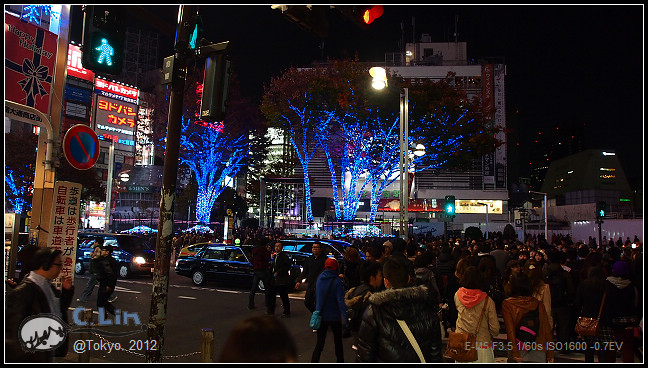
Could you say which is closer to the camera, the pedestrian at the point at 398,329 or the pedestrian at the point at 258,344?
the pedestrian at the point at 258,344

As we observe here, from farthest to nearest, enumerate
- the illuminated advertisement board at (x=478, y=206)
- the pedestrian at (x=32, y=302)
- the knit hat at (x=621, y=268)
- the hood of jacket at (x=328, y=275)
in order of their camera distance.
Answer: the illuminated advertisement board at (x=478, y=206) < the hood of jacket at (x=328, y=275) < the knit hat at (x=621, y=268) < the pedestrian at (x=32, y=302)

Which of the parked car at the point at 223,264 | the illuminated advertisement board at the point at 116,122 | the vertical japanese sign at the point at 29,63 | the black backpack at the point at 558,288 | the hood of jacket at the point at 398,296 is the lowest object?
the parked car at the point at 223,264

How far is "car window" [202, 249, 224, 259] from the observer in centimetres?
1612

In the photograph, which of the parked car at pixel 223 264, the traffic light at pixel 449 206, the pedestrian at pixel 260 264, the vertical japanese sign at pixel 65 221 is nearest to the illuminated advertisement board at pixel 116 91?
the parked car at pixel 223 264

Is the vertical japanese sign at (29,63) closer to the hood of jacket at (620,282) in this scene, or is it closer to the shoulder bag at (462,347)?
the shoulder bag at (462,347)

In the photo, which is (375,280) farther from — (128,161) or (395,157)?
(128,161)

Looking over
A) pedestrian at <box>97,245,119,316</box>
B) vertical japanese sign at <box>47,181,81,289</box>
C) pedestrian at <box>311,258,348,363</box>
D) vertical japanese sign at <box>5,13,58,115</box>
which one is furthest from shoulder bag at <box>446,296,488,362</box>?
pedestrian at <box>97,245,119,316</box>

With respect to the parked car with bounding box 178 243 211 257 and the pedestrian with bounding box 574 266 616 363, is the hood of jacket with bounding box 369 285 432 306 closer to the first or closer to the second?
the pedestrian with bounding box 574 266 616 363

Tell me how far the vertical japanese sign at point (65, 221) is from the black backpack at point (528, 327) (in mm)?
6521

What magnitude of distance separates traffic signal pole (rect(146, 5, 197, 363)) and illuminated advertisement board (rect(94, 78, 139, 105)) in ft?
174

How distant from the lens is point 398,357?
3.83 m

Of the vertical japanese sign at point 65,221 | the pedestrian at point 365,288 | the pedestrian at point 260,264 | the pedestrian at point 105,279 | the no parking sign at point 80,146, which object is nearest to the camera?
the pedestrian at point 365,288

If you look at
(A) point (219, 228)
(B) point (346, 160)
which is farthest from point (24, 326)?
(A) point (219, 228)

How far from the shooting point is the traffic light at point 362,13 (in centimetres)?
549
